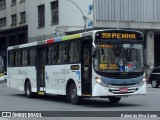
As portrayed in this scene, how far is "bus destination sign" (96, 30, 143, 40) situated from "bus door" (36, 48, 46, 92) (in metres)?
5.28

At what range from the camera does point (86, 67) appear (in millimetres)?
18078

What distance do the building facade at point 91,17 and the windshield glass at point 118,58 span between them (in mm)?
27664

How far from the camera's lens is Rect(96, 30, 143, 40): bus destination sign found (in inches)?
699

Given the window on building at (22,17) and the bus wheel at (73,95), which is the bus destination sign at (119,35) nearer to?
the bus wheel at (73,95)

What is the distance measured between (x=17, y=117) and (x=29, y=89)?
9969 mm

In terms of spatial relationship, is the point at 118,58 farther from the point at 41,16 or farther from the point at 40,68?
the point at 41,16

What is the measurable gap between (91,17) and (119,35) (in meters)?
33.7

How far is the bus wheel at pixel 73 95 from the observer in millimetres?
18769

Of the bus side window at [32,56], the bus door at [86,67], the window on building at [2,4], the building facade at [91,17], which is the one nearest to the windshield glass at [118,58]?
the bus door at [86,67]

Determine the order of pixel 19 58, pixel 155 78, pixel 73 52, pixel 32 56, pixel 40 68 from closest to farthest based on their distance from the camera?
pixel 73 52 → pixel 40 68 → pixel 32 56 → pixel 19 58 → pixel 155 78

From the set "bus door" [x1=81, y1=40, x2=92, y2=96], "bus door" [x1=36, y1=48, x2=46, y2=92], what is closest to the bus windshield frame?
"bus door" [x1=81, y1=40, x2=92, y2=96]

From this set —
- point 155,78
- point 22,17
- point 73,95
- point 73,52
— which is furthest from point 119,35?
Result: point 22,17

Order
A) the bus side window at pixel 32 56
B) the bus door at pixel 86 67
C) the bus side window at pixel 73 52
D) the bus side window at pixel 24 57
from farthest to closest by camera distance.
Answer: the bus side window at pixel 24 57 → the bus side window at pixel 32 56 → the bus side window at pixel 73 52 → the bus door at pixel 86 67

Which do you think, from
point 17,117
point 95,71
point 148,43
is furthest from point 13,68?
point 148,43
